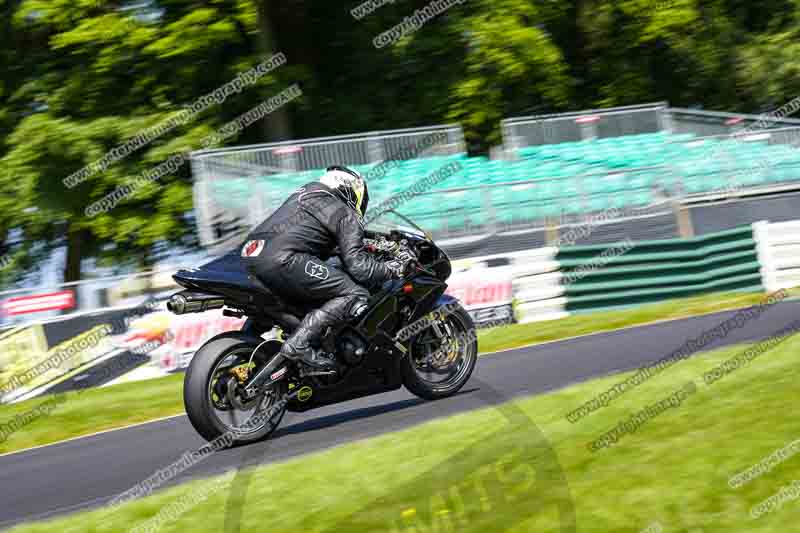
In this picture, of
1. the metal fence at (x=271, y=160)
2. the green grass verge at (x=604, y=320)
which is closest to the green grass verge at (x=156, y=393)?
the green grass verge at (x=604, y=320)

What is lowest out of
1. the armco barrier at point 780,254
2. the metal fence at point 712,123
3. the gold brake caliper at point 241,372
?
the armco barrier at point 780,254

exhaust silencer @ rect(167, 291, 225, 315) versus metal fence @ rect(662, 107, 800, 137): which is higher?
exhaust silencer @ rect(167, 291, 225, 315)

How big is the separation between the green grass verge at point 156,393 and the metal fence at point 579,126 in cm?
457

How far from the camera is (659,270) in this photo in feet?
50.6

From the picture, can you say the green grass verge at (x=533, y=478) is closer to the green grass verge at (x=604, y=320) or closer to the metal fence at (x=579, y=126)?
the green grass verge at (x=604, y=320)

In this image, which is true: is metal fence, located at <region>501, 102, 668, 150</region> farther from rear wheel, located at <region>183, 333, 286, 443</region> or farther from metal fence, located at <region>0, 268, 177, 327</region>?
rear wheel, located at <region>183, 333, 286, 443</region>

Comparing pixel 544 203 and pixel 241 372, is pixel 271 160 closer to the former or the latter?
pixel 544 203

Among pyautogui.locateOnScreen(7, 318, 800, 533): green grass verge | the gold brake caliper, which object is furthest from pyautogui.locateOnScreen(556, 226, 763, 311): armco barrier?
the gold brake caliper

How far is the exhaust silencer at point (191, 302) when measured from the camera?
6.43 m

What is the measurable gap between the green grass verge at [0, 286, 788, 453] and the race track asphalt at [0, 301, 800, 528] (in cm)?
132

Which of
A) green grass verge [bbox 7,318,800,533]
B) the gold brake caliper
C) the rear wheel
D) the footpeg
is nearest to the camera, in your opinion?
green grass verge [bbox 7,318,800,533]

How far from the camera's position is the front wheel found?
7.56 m

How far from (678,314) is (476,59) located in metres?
9.18

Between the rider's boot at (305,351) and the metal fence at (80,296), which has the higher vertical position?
the rider's boot at (305,351)
